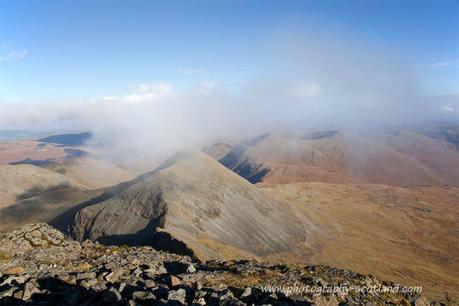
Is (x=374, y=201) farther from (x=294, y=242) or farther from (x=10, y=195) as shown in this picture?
(x=10, y=195)

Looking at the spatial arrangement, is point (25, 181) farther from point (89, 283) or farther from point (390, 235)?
point (89, 283)

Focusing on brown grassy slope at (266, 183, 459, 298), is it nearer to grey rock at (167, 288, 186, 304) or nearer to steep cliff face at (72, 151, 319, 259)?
steep cliff face at (72, 151, 319, 259)

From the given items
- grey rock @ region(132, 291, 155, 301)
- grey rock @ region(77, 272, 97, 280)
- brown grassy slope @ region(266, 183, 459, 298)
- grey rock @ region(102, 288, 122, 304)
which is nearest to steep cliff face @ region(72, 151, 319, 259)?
brown grassy slope @ region(266, 183, 459, 298)

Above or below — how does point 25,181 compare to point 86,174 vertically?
above

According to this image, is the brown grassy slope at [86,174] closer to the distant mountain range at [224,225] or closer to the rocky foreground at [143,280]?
the distant mountain range at [224,225]

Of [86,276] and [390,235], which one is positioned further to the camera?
[390,235]

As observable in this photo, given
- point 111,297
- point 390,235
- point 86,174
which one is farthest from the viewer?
point 86,174

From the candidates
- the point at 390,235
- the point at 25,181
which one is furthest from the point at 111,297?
the point at 25,181
